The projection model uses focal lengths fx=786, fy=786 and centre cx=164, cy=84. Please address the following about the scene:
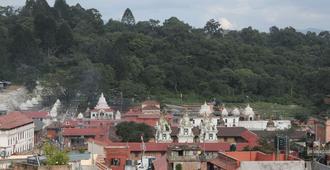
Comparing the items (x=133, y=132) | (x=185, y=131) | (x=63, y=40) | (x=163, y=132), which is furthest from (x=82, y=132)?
(x=63, y=40)

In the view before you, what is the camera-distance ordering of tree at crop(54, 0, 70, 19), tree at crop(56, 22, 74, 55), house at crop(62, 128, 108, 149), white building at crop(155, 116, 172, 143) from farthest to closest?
1. tree at crop(54, 0, 70, 19)
2. tree at crop(56, 22, 74, 55)
3. white building at crop(155, 116, 172, 143)
4. house at crop(62, 128, 108, 149)

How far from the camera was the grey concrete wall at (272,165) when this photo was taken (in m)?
17.0

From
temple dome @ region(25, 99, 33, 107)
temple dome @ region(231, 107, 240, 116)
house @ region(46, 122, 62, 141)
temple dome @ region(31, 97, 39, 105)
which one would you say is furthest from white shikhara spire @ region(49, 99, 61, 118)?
temple dome @ region(231, 107, 240, 116)

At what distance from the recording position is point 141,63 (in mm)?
86375

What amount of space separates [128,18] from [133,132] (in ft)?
236

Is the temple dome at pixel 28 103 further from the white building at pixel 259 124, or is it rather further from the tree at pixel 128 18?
the tree at pixel 128 18

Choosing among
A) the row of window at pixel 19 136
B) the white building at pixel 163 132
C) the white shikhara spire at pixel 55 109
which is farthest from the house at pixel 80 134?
the white shikhara spire at pixel 55 109

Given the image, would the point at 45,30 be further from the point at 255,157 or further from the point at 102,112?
the point at 255,157

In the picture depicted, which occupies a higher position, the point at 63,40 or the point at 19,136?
the point at 63,40

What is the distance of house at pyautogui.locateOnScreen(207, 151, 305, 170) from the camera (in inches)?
671

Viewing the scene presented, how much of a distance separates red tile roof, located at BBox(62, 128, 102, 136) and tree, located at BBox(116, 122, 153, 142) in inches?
57.3

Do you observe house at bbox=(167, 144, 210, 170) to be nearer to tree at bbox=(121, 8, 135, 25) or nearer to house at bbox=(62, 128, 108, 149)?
house at bbox=(62, 128, 108, 149)

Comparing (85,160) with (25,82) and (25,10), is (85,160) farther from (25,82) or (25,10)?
(25,10)

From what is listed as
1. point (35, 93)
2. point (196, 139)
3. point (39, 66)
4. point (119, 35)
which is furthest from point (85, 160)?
point (119, 35)
